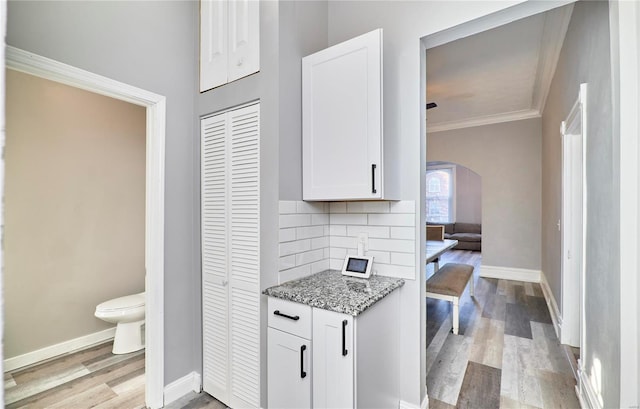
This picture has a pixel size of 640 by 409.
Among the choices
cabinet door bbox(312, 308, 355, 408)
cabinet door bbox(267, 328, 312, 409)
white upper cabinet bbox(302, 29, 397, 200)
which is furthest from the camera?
white upper cabinet bbox(302, 29, 397, 200)

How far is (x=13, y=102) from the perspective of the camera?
2.41 metres

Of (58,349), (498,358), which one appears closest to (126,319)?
(58,349)

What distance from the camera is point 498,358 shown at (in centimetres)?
258

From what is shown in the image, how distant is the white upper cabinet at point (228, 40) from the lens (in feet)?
6.14

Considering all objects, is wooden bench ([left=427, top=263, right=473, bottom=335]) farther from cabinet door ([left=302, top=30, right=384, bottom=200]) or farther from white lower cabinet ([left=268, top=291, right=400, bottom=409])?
cabinet door ([left=302, top=30, right=384, bottom=200])

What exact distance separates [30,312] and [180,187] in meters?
1.82

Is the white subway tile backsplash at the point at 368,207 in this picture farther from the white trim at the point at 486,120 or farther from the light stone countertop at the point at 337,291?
the white trim at the point at 486,120

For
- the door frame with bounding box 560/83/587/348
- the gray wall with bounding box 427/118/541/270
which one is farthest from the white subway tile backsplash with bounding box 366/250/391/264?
the gray wall with bounding box 427/118/541/270

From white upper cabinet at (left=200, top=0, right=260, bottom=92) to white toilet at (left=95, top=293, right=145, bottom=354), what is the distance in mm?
1963

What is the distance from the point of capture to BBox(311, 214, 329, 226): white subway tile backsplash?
2037mm

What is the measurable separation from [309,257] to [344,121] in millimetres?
905

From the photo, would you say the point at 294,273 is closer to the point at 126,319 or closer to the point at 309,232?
the point at 309,232

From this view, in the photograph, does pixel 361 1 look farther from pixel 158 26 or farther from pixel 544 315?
pixel 544 315

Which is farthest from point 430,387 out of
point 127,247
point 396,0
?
point 127,247
